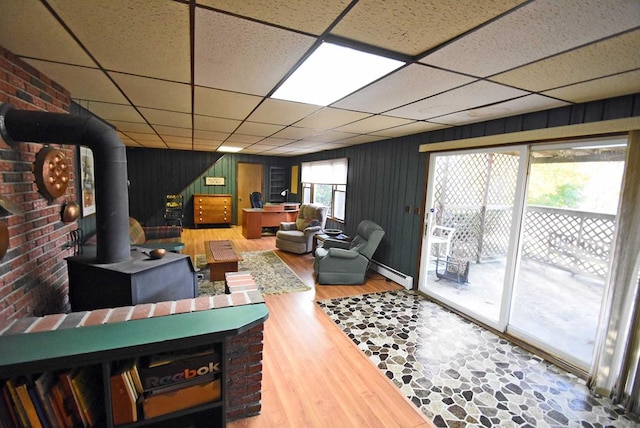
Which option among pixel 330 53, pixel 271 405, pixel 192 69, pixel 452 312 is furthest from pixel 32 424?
pixel 452 312

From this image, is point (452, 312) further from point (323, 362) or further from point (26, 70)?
point (26, 70)

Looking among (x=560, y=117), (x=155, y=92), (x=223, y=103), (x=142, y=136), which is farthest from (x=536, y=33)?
(x=142, y=136)

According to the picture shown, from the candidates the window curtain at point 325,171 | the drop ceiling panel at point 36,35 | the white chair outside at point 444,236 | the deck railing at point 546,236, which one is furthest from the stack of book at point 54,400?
the window curtain at point 325,171

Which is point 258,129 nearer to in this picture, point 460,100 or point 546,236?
point 460,100

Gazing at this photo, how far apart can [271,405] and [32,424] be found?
3.92 feet

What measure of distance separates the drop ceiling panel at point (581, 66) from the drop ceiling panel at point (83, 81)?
2.59m

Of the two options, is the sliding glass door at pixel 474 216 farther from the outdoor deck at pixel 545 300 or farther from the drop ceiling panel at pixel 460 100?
the drop ceiling panel at pixel 460 100

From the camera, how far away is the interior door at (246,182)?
8383 mm

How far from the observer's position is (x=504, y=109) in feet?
7.76

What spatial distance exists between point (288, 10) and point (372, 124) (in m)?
2.26

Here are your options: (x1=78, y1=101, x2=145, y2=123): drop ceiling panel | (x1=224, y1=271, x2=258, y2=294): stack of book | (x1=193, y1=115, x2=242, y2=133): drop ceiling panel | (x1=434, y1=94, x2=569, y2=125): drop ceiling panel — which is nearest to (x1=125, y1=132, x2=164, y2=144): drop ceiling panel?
(x1=78, y1=101, x2=145, y2=123): drop ceiling panel

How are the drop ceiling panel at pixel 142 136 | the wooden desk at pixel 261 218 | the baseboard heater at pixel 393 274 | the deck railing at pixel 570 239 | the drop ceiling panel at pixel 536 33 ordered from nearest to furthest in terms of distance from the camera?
the drop ceiling panel at pixel 536 33, the deck railing at pixel 570 239, the baseboard heater at pixel 393 274, the drop ceiling panel at pixel 142 136, the wooden desk at pixel 261 218

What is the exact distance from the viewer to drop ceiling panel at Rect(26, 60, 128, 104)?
1723 millimetres

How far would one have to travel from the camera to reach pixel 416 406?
6.11 ft
